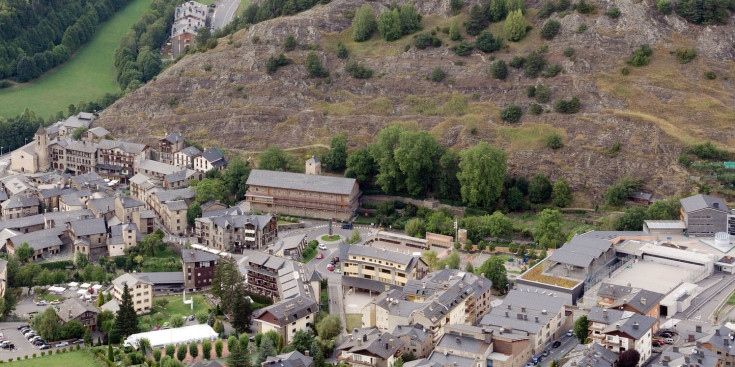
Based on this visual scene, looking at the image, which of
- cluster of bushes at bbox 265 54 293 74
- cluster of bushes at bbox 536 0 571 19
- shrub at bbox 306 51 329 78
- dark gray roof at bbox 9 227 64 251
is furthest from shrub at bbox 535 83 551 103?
dark gray roof at bbox 9 227 64 251

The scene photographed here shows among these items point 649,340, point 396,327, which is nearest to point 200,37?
point 396,327

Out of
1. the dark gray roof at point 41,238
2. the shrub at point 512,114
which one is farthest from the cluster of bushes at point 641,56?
the dark gray roof at point 41,238

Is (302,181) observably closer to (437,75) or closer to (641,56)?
(437,75)

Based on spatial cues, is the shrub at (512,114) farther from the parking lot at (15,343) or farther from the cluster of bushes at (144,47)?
the parking lot at (15,343)

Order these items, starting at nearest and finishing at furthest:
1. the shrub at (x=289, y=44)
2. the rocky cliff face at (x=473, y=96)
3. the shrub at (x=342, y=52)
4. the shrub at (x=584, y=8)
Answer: the rocky cliff face at (x=473, y=96) < the shrub at (x=584, y=8) < the shrub at (x=342, y=52) < the shrub at (x=289, y=44)

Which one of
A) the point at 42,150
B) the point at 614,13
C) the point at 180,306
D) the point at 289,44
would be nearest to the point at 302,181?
the point at 180,306

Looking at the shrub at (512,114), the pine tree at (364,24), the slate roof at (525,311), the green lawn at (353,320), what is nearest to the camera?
the slate roof at (525,311)

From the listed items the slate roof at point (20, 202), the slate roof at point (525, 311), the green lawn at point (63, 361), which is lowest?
the green lawn at point (63, 361)

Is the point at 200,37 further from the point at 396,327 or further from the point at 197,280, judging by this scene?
the point at 396,327
